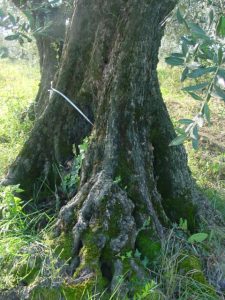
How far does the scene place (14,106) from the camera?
8.61m

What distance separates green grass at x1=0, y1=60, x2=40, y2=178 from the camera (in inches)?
262

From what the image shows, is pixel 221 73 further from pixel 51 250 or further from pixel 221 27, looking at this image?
pixel 51 250

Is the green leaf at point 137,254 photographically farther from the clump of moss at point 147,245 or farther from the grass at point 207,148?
the grass at point 207,148

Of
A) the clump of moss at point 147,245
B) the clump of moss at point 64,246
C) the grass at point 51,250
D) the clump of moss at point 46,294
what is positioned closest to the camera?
the clump of moss at point 46,294

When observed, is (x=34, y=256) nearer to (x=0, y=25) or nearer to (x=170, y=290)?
(x=170, y=290)

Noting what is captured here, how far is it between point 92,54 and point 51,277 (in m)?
1.98

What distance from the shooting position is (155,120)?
4.34 m

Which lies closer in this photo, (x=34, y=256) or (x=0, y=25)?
(x=34, y=256)

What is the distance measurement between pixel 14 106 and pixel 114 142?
5.05 metres

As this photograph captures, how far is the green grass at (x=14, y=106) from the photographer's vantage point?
667 cm

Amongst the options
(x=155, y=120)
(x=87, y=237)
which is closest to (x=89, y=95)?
(x=155, y=120)

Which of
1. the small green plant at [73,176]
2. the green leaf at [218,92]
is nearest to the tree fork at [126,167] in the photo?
the small green plant at [73,176]

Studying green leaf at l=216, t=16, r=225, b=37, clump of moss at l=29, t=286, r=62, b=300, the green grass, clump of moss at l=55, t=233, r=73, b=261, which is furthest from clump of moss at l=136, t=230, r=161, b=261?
the green grass

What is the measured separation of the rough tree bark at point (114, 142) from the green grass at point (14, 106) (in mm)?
1212
